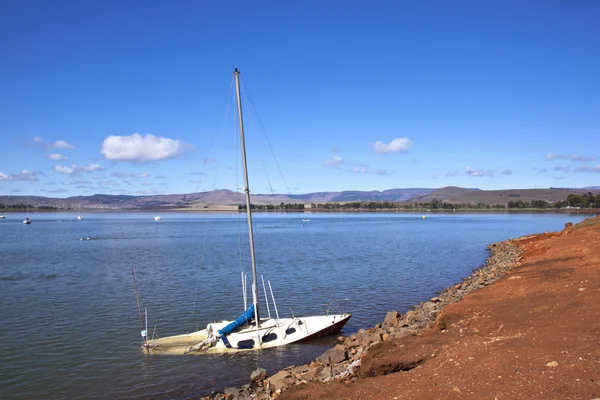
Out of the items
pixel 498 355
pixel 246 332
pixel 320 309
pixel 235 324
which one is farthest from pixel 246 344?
pixel 498 355

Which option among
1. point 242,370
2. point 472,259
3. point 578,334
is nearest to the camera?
point 578,334

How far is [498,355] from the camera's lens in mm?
14383

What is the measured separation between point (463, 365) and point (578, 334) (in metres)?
4.26

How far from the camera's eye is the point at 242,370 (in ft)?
78.5

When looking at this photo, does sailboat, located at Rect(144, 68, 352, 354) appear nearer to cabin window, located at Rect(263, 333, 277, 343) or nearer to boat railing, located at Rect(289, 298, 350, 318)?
cabin window, located at Rect(263, 333, 277, 343)

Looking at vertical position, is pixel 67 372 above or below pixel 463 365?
below

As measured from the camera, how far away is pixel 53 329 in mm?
31094

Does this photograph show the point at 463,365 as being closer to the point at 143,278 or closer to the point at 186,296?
the point at 186,296

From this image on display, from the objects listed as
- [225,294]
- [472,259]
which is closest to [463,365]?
[225,294]

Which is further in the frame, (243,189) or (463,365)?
(243,189)

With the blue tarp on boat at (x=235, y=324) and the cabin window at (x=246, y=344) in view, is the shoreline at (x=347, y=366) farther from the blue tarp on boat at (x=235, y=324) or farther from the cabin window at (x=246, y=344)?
the blue tarp on boat at (x=235, y=324)

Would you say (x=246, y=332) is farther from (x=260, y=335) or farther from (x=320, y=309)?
(x=320, y=309)

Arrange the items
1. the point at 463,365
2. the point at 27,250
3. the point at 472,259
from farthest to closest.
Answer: the point at 27,250
the point at 472,259
the point at 463,365

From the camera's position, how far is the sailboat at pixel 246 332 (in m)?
26.7
